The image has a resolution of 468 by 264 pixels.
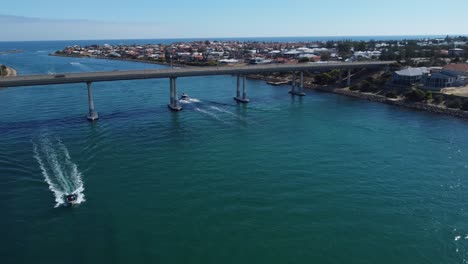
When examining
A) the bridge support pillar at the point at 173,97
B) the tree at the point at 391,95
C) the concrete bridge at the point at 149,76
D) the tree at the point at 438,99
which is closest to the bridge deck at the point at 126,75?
Result: the concrete bridge at the point at 149,76

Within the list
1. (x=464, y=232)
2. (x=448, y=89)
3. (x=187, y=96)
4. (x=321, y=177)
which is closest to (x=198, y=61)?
(x=187, y=96)

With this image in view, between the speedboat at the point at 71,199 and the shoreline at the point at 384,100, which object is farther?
the shoreline at the point at 384,100

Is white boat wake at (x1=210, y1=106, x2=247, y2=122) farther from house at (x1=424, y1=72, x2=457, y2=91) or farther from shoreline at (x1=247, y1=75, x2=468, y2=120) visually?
house at (x1=424, y1=72, x2=457, y2=91)

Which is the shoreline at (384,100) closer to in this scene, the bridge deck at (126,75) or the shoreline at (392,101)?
the shoreline at (392,101)

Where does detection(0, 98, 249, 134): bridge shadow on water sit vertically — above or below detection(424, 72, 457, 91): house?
below

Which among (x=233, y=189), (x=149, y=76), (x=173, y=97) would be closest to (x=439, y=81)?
(x=173, y=97)

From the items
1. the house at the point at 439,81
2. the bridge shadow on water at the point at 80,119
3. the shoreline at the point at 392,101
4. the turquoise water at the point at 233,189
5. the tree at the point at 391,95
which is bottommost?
the turquoise water at the point at 233,189

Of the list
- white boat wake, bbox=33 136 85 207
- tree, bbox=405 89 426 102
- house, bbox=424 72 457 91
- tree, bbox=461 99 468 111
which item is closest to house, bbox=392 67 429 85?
house, bbox=424 72 457 91

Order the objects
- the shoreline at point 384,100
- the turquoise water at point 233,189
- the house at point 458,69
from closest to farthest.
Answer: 1. the turquoise water at point 233,189
2. the shoreline at point 384,100
3. the house at point 458,69
